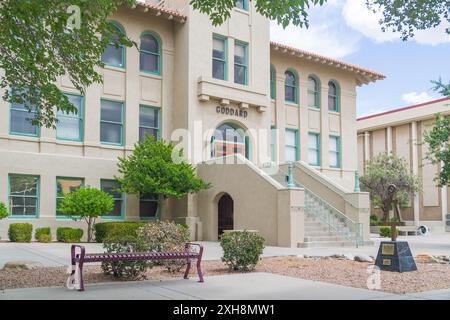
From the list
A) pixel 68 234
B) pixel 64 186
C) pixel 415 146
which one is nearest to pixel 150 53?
pixel 64 186

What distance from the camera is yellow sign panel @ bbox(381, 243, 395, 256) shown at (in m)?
11.7

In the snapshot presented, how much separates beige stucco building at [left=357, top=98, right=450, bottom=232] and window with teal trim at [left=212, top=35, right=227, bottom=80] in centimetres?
2126

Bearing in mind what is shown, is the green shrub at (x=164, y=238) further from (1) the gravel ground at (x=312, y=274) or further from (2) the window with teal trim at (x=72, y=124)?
(2) the window with teal trim at (x=72, y=124)

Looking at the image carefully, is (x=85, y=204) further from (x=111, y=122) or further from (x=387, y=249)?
(x=387, y=249)

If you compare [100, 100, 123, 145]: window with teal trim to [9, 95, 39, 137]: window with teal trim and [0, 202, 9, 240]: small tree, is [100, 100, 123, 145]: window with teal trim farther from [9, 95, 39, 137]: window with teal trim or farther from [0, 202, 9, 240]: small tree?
[0, 202, 9, 240]: small tree

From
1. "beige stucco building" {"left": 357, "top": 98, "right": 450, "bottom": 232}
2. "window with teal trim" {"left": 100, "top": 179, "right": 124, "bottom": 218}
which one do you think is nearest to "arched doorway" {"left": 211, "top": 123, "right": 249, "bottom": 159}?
"window with teal trim" {"left": 100, "top": 179, "right": 124, "bottom": 218}

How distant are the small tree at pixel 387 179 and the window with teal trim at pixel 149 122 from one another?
19.0 meters

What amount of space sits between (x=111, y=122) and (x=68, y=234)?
561 cm

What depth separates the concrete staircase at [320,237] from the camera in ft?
63.1

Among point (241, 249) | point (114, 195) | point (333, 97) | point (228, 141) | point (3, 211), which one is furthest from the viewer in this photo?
point (333, 97)

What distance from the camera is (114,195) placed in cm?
2320


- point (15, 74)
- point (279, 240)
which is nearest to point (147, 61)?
point (279, 240)

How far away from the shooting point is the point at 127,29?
2381cm

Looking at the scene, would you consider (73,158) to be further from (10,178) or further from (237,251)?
(237,251)
